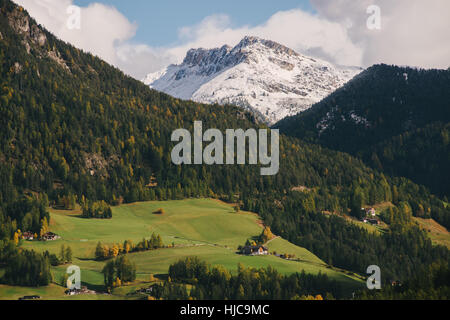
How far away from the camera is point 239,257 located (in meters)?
198

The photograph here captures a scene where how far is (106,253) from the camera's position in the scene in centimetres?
19438

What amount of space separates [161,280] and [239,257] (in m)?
38.6

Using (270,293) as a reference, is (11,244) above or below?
above
